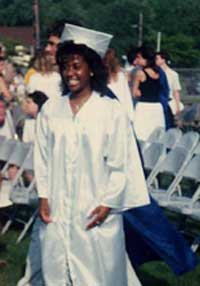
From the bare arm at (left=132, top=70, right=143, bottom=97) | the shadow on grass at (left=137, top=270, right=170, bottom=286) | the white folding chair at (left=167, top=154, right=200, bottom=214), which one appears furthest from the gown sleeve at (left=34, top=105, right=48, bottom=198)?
the bare arm at (left=132, top=70, right=143, bottom=97)

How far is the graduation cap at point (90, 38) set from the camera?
Result: 631cm

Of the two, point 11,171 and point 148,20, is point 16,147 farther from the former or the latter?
point 148,20

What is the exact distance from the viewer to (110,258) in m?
6.50

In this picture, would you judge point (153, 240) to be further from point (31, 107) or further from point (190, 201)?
Result: point (31, 107)

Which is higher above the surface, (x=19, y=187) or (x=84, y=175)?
(x=84, y=175)

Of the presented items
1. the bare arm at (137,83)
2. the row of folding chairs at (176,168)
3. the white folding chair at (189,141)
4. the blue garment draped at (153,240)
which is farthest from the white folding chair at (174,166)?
the bare arm at (137,83)

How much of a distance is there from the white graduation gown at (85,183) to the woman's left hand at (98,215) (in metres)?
0.02

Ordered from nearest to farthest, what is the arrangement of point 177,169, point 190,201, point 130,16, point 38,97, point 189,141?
point 190,201 → point 177,169 → point 189,141 → point 38,97 → point 130,16

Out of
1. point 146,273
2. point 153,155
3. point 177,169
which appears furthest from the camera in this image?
point 153,155

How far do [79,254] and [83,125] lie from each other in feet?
2.46

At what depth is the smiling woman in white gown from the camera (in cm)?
625

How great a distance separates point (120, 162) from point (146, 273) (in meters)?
2.89

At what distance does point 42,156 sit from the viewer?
644cm

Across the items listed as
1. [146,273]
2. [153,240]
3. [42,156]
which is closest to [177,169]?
[146,273]
